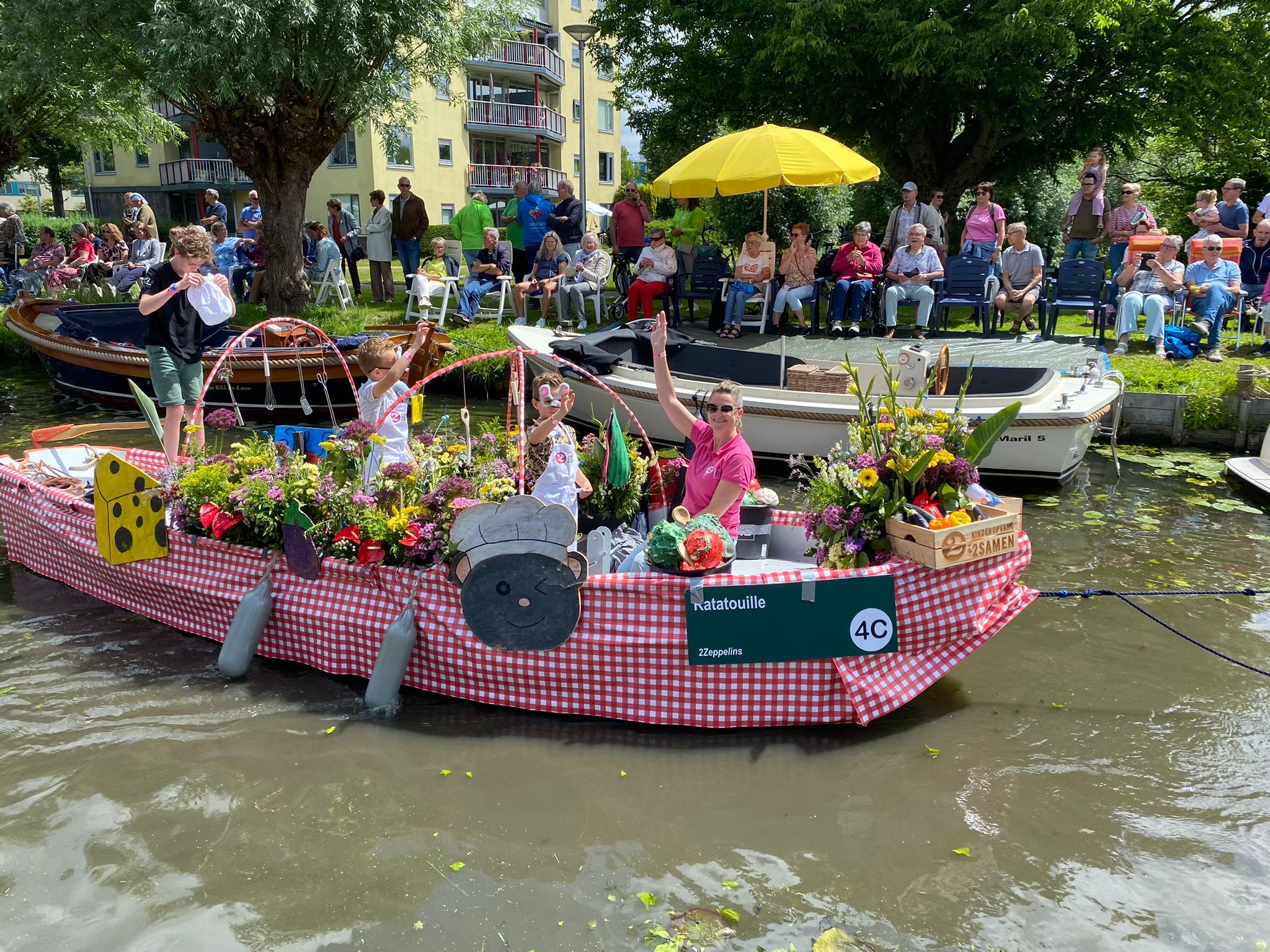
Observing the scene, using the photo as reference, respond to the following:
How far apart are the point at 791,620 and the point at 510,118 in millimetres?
42609

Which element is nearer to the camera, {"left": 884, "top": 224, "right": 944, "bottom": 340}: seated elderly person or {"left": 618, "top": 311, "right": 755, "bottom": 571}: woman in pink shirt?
{"left": 618, "top": 311, "right": 755, "bottom": 571}: woman in pink shirt

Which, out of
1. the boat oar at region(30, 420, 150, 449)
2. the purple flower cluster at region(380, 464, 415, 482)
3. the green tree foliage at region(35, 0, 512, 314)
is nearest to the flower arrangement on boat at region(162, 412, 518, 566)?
the purple flower cluster at region(380, 464, 415, 482)

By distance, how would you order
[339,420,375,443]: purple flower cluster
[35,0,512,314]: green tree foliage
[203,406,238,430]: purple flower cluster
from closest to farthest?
[339,420,375,443]: purple flower cluster, [203,406,238,430]: purple flower cluster, [35,0,512,314]: green tree foliage

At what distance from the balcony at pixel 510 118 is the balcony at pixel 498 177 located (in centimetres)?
156

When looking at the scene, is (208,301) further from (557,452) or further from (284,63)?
(284,63)

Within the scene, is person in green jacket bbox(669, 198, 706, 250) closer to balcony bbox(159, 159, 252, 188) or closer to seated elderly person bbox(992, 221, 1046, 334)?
seated elderly person bbox(992, 221, 1046, 334)

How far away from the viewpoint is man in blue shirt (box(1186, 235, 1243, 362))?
12234mm

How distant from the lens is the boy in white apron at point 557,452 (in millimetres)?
5758

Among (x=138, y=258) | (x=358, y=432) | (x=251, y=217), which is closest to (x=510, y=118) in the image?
(x=251, y=217)

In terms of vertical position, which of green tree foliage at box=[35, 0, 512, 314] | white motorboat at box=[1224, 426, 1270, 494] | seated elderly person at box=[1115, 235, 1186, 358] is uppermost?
green tree foliage at box=[35, 0, 512, 314]

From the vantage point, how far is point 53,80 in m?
14.9

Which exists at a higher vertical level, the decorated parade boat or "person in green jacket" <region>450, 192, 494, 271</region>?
"person in green jacket" <region>450, 192, 494, 271</region>

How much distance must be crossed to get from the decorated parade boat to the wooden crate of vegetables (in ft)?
0.04

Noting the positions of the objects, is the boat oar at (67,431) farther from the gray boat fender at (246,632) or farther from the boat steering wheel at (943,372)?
the boat steering wheel at (943,372)
